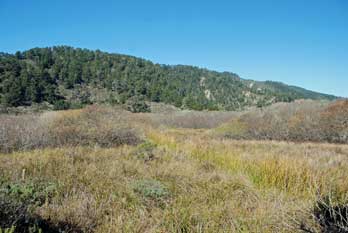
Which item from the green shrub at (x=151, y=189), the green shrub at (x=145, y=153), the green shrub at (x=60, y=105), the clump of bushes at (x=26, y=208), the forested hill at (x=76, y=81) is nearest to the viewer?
the clump of bushes at (x=26, y=208)

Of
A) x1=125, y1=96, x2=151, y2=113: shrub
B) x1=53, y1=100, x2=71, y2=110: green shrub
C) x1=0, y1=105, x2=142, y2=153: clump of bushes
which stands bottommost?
x1=53, y1=100, x2=71, y2=110: green shrub

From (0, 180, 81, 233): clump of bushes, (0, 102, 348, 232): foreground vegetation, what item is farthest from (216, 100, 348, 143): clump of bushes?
(0, 180, 81, 233): clump of bushes

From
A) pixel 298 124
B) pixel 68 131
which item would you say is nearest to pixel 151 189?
pixel 68 131

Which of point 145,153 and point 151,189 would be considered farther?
point 145,153

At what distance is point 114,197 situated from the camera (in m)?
4.76


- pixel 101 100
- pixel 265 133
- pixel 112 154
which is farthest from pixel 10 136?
pixel 101 100

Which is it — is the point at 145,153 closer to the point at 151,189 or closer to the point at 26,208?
the point at 151,189

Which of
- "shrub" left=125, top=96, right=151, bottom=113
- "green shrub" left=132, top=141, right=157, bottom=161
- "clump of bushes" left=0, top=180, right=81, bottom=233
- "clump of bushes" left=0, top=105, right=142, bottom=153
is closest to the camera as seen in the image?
"clump of bushes" left=0, top=180, right=81, bottom=233

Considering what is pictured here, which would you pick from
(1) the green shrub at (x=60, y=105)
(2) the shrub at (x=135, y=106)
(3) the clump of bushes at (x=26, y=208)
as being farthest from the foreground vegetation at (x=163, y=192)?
(2) the shrub at (x=135, y=106)

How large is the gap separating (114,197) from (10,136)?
636cm

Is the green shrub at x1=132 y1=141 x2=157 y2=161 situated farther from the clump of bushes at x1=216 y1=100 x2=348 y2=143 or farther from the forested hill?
the forested hill

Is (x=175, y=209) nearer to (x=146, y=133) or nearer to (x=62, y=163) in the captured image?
(x=62, y=163)

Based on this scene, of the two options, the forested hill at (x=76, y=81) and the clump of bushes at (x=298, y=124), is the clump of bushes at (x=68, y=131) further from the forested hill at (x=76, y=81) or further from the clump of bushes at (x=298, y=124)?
the forested hill at (x=76, y=81)

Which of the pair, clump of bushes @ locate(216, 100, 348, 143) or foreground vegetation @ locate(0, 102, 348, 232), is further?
clump of bushes @ locate(216, 100, 348, 143)
